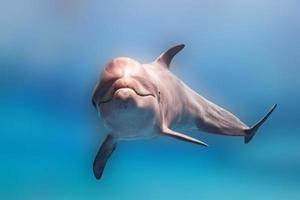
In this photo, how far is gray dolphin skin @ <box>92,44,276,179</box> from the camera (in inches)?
212

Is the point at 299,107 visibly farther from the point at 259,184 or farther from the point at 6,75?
the point at 6,75

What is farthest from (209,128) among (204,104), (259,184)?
(259,184)

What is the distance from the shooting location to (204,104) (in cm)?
923

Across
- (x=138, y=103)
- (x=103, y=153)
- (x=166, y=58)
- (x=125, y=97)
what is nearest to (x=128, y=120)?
(x=138, y=103)

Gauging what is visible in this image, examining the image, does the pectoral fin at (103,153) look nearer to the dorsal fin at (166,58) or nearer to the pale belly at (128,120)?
the pale belly at (128,120)

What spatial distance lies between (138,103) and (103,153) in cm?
279

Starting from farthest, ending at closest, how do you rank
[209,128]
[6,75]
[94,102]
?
[6,75] → [209,128] → [94,102]

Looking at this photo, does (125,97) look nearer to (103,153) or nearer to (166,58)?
(103,153)

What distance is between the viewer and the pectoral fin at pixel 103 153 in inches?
297

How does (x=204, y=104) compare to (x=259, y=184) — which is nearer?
(x=204, y=104)

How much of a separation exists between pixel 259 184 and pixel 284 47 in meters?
4.87

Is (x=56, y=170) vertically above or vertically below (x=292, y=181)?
below

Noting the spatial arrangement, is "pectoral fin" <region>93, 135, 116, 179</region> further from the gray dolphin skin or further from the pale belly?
the pale belly

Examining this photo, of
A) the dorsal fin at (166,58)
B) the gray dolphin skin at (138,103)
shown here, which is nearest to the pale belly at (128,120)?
the gray dolphin skin at (138,103)
